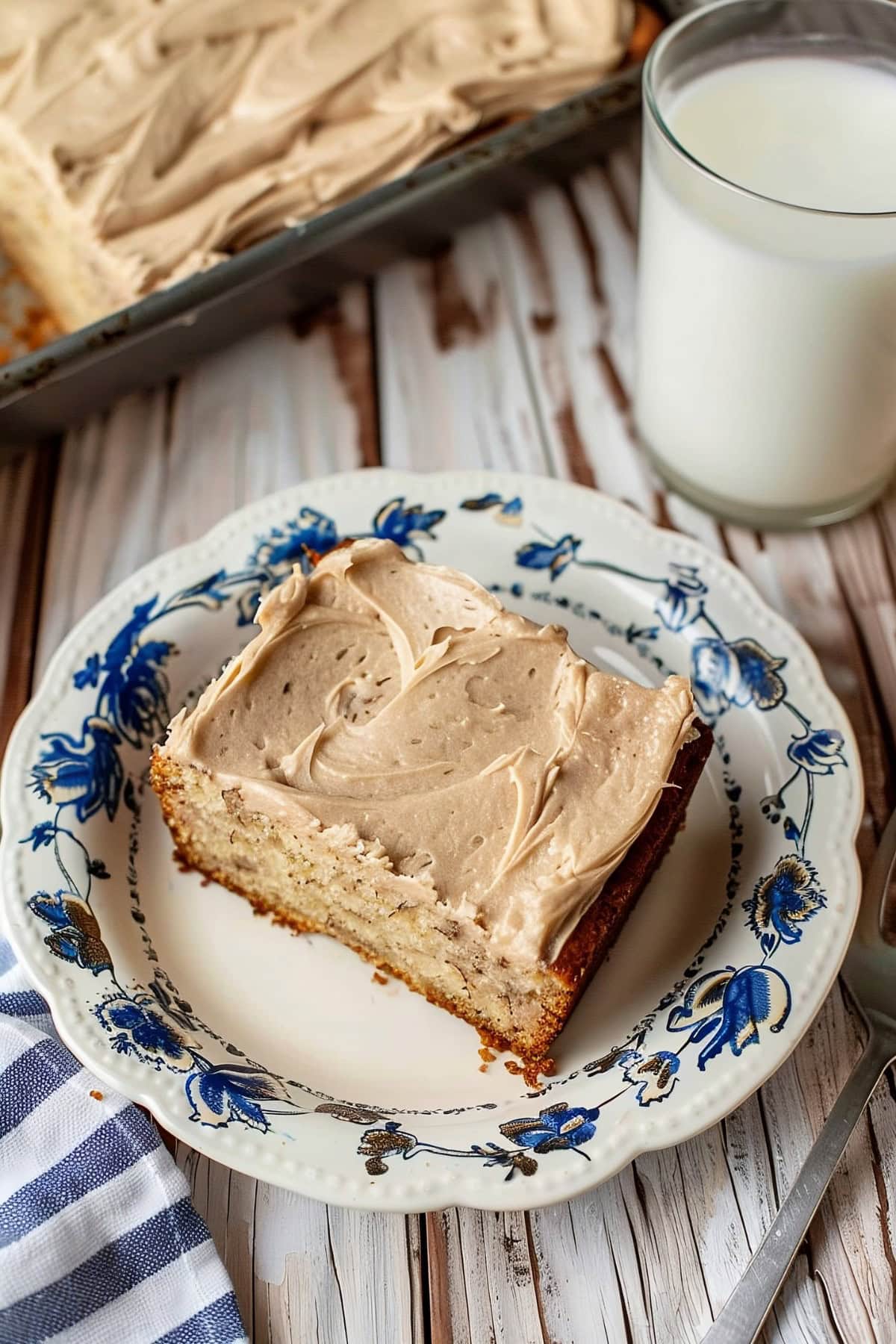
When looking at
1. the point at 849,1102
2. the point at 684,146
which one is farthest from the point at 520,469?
the point at 849,1102

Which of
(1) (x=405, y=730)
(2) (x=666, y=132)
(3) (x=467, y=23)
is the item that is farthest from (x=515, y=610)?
(3) (x=467, y=23)

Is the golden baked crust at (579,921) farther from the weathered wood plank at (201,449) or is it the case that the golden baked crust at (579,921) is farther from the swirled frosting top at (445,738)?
the weathered wood plank at (201,449)

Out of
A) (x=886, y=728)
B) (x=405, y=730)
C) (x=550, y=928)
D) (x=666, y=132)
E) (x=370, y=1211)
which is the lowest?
(x=886, y=728)

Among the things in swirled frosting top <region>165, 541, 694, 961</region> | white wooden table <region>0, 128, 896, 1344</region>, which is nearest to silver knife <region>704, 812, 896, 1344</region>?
white wooden table <region>0, 128, 896, 1344</region>

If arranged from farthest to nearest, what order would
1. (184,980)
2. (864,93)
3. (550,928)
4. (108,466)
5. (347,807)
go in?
(108,466) < (864,93) < (184,980) < (347,807) < (550,928)

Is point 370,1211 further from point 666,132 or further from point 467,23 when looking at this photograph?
point 467,23

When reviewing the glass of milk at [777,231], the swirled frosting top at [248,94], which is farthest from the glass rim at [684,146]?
the swirled frosting top at [248,94]

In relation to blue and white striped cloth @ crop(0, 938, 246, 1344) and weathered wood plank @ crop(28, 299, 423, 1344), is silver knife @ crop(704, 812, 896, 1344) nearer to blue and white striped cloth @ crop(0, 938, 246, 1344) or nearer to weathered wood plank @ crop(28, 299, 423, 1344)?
blue and white striped cloth @ crop(0, 938, 246, 1344)
